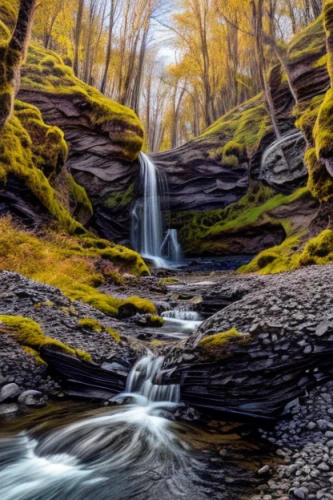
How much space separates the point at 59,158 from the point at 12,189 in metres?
4.02

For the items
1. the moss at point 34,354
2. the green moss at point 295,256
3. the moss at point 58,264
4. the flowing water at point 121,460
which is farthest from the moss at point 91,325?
the green moss at point 295,256

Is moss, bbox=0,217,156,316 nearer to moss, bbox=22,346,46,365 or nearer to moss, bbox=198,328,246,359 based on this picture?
moss, bbox=22,346,46,365

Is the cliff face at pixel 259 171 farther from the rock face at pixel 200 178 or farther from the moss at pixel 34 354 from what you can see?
the moss at pixel 34 354

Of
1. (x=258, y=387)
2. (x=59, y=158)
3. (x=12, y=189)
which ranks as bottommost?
(x=258, y=387)

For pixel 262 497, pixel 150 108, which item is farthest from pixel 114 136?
pixel 150 108

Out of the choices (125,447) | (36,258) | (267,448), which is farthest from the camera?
(36,258)

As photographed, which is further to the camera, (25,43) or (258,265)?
(258,265)

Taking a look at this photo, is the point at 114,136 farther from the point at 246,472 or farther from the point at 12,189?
the point at 246,472

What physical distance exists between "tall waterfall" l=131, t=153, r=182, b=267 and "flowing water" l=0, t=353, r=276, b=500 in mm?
20556

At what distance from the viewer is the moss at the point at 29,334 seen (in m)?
6.04

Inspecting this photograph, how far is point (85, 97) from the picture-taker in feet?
72.8

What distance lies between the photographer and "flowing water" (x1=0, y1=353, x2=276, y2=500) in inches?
138

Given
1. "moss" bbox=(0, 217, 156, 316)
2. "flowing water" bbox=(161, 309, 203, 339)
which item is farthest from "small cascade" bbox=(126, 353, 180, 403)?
"moss" bbox=(0, 217, 156, 316)

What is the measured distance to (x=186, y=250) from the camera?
1054 inches
